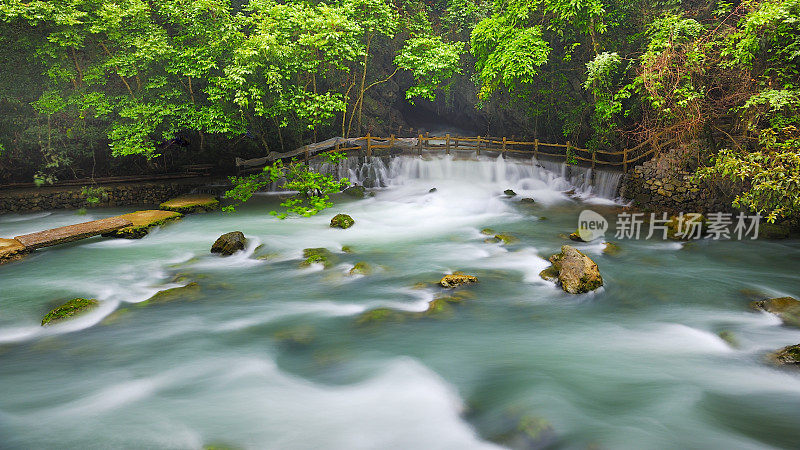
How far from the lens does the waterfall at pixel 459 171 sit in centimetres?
1839

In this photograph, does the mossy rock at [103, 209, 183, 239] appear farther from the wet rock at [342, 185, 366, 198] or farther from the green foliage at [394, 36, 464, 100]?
the green foliage at [394, 36, 464, 100]

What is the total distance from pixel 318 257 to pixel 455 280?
3263 millimetres

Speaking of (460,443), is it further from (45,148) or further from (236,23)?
(45,148)

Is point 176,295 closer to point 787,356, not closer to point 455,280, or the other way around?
point 455,280

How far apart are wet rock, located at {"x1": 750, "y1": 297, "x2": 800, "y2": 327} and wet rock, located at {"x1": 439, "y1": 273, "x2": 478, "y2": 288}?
4570mm

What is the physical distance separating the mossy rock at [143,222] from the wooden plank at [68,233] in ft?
0.56

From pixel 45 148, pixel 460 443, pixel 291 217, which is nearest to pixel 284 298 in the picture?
pixel 460 443

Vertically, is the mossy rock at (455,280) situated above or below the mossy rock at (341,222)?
below

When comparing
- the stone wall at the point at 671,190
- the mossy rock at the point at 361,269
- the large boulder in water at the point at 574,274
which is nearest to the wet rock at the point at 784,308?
the large boulder in water at the point at 574,274

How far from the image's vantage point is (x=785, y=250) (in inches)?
399

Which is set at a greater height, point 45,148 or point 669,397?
point 45,148

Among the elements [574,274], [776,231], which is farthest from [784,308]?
[776,231]

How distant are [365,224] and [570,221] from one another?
630 cm

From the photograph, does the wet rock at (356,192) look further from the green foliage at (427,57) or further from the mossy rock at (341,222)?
the green foliage at (427,57)
